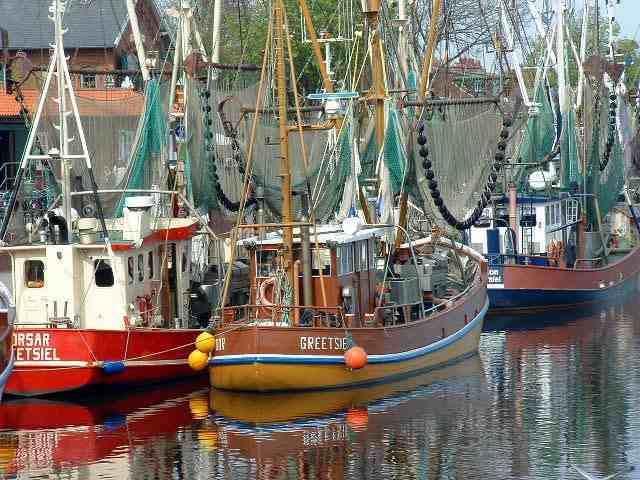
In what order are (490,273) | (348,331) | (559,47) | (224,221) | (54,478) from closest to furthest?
(54,478), (348,331), (224,221), (490,273), (559,47)

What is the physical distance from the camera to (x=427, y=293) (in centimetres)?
3747

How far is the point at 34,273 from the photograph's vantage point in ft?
110

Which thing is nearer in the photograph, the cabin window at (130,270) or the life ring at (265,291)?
the life ring at (265,291)

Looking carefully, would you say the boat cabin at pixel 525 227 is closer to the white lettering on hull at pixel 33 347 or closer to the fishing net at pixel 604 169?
the fishing net at pixel 604 169

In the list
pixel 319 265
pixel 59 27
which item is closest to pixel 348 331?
pixel 319 265

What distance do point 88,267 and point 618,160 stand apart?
25.9 m

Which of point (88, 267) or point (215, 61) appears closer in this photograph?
point (88, 267)

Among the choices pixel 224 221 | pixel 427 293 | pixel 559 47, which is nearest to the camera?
pixel 427 293

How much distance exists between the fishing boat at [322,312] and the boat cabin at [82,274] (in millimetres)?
2104

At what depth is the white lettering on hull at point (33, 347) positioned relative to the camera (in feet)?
104

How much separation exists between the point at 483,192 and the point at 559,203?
12.5 m

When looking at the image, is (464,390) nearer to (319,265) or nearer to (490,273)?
(319,265)

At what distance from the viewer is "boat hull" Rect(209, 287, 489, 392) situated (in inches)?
1240

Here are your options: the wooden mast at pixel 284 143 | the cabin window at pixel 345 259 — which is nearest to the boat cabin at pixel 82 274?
the wooden mast at pixel 284 143
